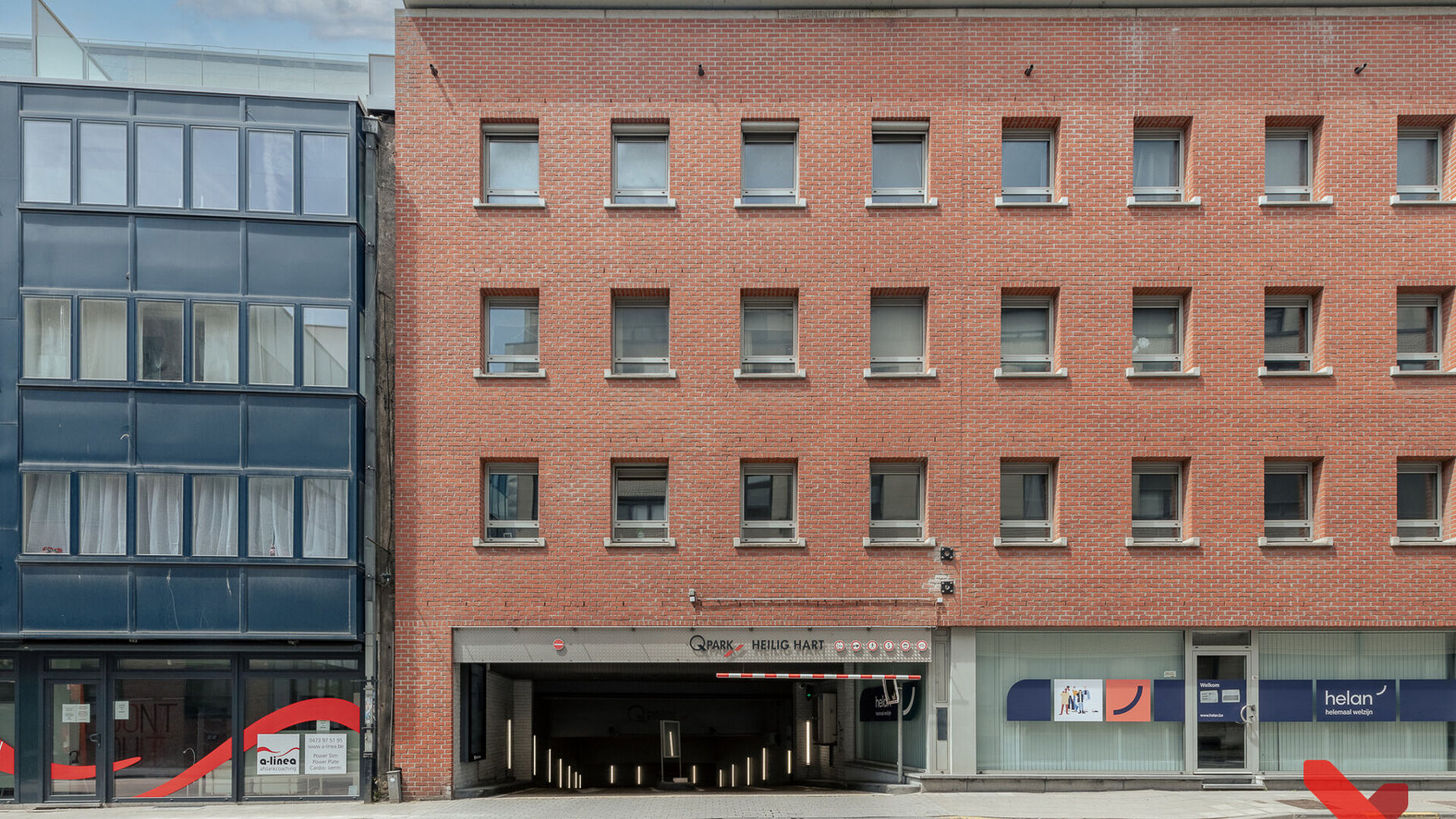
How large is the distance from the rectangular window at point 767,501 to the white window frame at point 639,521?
130 centimetres

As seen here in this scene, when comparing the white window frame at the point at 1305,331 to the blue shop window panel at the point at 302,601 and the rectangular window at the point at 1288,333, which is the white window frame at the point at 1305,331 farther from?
the blue shop window panel at the point at 302,601

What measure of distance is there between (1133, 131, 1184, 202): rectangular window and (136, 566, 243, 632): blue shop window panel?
16.0m

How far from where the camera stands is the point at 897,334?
693 inches

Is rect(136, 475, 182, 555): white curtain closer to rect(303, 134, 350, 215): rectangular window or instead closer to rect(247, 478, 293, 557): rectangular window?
rect(247, 478, 293, 557): rectangular window

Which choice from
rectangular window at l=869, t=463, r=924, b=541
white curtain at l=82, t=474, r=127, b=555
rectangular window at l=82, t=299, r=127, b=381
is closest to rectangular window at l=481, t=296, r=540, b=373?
rectangular window at l=82, t=299, r=127, b=381

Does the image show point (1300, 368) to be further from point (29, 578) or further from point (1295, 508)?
point (29, 578)

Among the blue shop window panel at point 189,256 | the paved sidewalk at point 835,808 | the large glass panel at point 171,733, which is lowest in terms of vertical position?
the paved sidewalk at point 835,808

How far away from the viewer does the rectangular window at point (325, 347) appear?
16672mm

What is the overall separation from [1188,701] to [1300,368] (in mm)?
5827

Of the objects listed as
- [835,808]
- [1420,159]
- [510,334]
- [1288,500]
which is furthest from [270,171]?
[1420,159]

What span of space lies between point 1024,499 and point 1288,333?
5276 mm

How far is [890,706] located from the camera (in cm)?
1786

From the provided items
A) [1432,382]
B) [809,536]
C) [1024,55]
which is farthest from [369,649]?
[1432,382]

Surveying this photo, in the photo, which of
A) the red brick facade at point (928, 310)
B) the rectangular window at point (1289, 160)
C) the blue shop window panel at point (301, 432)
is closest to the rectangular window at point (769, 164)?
the red brick facade at point (928, 310)
